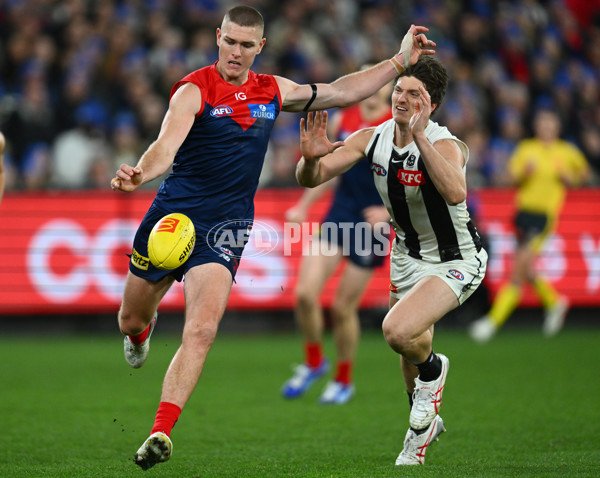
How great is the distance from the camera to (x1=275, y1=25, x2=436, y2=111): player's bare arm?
19.7 feet

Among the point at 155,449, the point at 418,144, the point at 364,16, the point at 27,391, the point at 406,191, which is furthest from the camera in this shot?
the point at 364,16

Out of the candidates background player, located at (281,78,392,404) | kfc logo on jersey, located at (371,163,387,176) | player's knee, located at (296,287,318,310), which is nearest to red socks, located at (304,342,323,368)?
background player, located at (281,78,392,404)

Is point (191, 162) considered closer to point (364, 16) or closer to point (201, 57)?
point (201, 57)

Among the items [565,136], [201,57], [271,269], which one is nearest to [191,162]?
[271,269]

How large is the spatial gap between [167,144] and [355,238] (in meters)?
3.74

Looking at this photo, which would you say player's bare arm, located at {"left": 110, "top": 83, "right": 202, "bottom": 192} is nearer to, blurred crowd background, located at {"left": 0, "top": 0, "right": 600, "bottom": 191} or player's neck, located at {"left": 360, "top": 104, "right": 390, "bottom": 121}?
player's neck, located at {"left": 360, "top": 104, "right": 390, "bottom": 121}

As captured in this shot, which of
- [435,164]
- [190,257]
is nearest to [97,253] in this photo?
[190,257]

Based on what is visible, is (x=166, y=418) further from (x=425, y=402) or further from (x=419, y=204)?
(x=419, y=204)

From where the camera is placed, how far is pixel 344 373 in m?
8.53

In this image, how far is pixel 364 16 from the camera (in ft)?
56.8

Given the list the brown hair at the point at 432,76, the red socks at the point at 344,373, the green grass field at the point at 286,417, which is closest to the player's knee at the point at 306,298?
the red socks at the point at 344,373

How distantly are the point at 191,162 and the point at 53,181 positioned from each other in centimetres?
789

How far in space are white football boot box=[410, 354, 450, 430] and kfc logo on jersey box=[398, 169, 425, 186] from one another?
1195 millimetres

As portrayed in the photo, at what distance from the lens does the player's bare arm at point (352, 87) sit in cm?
600
